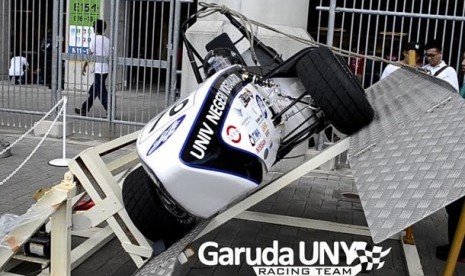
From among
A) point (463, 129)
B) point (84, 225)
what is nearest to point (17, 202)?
point (84, 225)

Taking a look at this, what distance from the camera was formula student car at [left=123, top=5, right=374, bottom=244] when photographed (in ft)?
10.6

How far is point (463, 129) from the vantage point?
2.96 meters

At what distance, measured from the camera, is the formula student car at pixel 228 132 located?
10.6 ft

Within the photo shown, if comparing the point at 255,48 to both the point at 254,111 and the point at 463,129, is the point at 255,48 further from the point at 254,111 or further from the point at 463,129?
the point at 463,129

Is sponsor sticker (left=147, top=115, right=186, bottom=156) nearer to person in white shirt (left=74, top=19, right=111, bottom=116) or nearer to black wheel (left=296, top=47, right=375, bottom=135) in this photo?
black wheel (left=296, top=47, right=375, bottom=135)

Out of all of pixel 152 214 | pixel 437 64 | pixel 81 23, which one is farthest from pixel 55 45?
pixel 152 214

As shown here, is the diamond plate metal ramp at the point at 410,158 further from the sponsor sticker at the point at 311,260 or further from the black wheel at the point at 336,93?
the sponsor sticker at the point at 311,260

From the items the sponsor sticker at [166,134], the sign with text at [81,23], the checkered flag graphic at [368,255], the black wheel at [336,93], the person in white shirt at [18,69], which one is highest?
the sign with text at [81,23]

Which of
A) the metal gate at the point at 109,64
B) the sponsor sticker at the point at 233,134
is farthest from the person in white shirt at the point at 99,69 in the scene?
the sponsor sticker at the point at 233,134

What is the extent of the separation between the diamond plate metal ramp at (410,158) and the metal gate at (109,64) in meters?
5.29

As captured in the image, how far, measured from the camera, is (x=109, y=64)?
895 cm

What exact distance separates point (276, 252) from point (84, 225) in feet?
4.03

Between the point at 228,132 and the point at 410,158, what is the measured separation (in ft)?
3.37

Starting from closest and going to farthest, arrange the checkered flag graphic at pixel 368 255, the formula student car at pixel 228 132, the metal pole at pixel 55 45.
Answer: the formula student car at pixel 228 132 < the checkered flag graphic at pixel 368 255 < the metal pole at pixel 55 45
